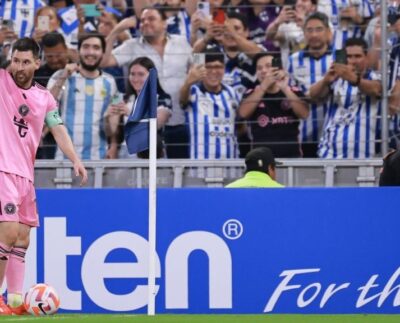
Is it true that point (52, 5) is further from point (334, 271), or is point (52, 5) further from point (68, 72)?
point (334, 271)

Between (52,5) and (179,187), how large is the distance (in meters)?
3.79

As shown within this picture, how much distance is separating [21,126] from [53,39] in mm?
4573

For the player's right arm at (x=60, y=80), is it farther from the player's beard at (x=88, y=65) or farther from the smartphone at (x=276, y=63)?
the smartphone at (x=276, y=63)

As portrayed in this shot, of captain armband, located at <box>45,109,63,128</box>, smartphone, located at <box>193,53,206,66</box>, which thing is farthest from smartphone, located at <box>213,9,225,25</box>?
captain armband, located at <box>45,109,63,128</box>

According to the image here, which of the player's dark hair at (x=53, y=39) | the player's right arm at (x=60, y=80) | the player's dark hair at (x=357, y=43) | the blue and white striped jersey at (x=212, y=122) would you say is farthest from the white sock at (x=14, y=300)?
the player's dark hair at (x=357, y=43)

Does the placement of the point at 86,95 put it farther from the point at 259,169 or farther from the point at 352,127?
the point at 352,127

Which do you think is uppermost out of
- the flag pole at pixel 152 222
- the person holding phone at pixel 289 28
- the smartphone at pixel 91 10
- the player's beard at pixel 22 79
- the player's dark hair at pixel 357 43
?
the smartphone at pixel 91 10

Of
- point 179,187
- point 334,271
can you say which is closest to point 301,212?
point 334,271

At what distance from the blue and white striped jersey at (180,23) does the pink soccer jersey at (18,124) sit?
16.6 ft

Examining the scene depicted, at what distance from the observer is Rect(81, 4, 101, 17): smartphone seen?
45.8ft

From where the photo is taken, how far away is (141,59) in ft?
43.2

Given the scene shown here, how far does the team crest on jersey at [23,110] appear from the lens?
8.89 m

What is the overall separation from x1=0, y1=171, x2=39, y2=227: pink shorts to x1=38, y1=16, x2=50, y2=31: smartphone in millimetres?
4842
